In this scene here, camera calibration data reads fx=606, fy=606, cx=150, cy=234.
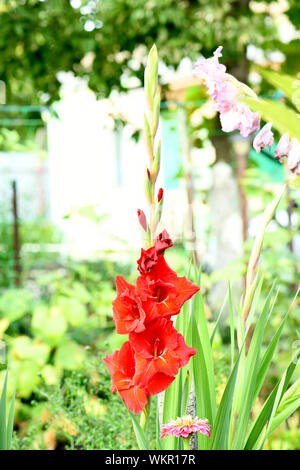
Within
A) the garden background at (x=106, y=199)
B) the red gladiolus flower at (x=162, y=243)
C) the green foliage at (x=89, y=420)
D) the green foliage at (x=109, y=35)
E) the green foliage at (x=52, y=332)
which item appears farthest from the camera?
the green foliage at (x=109, y=35)

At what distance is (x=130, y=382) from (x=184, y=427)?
0.10m

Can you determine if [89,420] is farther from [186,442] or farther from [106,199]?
[106,199]

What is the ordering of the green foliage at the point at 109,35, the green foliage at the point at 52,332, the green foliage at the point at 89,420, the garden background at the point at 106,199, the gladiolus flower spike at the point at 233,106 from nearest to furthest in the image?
the gladiolus flower spike at the point at 233,106, the green foliage at the point at 89,420, the green foliage at the point at 52,332, the garden background at the point at 106,199, the green foliage at the point at 109,35

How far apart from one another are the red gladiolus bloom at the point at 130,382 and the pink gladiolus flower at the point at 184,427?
53 mm

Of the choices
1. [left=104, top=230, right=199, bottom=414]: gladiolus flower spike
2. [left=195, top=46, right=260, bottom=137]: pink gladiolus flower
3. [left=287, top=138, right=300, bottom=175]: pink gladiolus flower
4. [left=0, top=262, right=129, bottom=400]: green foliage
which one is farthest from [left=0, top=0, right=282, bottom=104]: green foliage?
[left=104, top=230, right=199, bottom=414]: gladiolus flower spike

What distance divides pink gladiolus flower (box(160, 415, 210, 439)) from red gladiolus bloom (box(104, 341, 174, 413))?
0.05 meters

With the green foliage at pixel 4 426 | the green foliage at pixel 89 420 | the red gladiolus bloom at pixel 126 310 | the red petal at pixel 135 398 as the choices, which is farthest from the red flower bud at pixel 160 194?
the green foliage at pixel 89 420

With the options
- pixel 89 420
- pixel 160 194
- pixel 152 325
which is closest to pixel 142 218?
pixel 160 194

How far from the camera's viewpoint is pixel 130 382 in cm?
83

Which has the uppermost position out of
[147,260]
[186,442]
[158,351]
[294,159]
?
[294,159]

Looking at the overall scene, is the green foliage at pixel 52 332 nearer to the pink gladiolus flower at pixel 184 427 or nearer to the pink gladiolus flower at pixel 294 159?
the pink gladiolus flower at pixel 184 427

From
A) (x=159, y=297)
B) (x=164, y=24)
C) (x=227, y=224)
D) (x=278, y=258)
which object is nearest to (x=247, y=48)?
(x=164, y=24)

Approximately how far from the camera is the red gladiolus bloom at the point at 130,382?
802mm

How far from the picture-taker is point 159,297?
2.66ft
